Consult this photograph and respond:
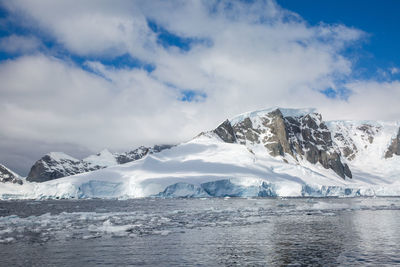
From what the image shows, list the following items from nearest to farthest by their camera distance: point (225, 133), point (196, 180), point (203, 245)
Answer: point (203, 245) < point (196, 180) < point (225, 133)

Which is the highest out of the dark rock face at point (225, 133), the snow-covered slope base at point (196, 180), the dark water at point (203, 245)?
the dark rock face at point (225, 133)

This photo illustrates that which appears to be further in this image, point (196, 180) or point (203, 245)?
point (196, 180)

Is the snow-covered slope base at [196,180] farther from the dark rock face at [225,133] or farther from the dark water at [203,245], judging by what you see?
the dark water at [203,245]

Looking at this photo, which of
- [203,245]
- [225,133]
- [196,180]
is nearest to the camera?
[203,245]

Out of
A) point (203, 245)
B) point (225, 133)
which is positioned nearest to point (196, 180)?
point (203, 245)

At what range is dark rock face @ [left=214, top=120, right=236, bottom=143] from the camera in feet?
582

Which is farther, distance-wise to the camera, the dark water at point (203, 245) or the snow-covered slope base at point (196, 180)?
the snow-covered slope base at point (196, 180)

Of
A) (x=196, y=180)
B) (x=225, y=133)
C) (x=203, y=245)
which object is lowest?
(x=203, y=245)

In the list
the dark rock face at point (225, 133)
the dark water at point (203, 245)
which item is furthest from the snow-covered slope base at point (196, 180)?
the dark water at point (203, 245)

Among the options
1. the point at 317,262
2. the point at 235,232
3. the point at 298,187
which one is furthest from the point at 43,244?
the point at 298,187

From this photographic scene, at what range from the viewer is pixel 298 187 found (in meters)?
104

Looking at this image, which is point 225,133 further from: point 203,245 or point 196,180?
point 203,245

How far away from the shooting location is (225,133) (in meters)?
182

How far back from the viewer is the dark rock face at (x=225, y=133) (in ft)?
582
